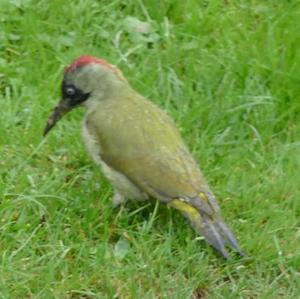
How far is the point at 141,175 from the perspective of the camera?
6.04 m

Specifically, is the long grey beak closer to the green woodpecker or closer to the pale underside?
the green woodpecker

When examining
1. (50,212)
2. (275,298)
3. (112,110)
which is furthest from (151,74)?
(275,298)

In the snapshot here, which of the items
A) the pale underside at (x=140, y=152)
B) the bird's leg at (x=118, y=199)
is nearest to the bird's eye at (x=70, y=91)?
the pale underside at (x=140, y=152)

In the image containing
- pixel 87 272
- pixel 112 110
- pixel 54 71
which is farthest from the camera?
pixel 54 71

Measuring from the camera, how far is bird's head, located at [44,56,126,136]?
20.8 ft

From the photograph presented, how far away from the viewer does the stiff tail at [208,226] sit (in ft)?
19.5

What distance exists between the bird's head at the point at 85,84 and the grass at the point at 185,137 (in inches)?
9.5

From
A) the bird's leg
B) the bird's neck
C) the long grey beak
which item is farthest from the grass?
the bird's neck

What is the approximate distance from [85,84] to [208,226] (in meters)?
1.01

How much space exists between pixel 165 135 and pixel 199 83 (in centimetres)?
100

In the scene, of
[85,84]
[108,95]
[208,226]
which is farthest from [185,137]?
[208,226]

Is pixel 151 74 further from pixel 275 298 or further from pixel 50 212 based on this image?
pixel 275 298

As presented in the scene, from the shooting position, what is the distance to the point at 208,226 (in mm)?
5945

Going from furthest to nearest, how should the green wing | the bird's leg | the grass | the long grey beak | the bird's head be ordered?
1. the long grey beak
2. the bird's head
3. the bird's leg
4. the green wing
5. the grass
